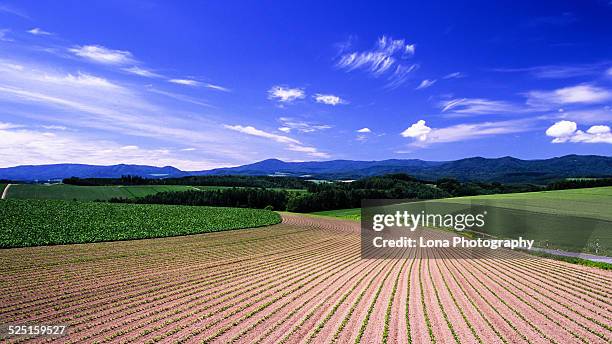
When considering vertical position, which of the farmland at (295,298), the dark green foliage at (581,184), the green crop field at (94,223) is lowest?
the farmland at (295,298)

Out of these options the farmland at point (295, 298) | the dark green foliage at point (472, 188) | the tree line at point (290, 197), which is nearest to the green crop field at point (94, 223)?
the farmland at point (295, 298)

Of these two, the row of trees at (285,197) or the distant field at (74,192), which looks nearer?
the distant field at (74,192)

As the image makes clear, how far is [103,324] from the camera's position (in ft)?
40.0

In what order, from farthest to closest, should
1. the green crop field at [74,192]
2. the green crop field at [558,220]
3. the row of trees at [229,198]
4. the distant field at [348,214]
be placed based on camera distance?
1. the row of trees at [229,198]
2. the green crop field at [74,192]
3. the distant field at [348,214]
4. the green crop field at [558,220]

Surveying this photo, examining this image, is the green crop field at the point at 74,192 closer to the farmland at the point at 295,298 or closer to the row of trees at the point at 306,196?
the row of trees at the point at 306,196

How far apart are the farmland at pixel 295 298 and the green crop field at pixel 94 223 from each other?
173 inches

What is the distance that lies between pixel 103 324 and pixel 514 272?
74.6 feet

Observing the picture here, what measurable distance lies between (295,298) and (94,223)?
1253 inches

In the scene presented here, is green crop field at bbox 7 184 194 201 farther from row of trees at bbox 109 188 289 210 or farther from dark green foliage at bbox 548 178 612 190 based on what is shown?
dark green foliage at bbox 548 178 612 190

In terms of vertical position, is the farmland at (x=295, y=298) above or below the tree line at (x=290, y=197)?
below

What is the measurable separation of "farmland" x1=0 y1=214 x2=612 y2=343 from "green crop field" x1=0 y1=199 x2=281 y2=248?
14.4 feet

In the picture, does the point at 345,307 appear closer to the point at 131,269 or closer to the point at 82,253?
→ the point at 131,269

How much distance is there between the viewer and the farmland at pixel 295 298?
12.0 meters

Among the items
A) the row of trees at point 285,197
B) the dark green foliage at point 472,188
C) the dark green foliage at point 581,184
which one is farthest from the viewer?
the dark green foliage at point 472,188
